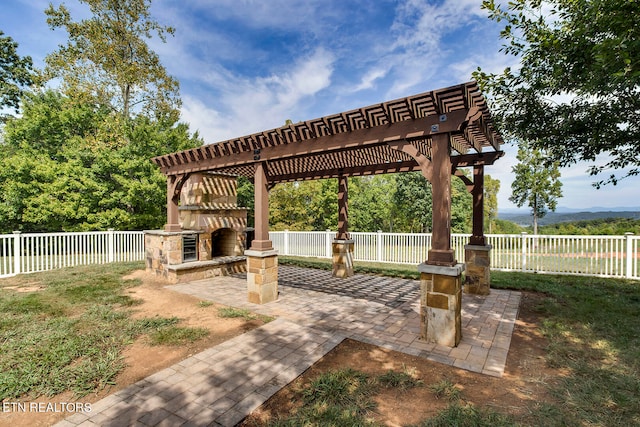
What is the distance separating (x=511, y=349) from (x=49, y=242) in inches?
504

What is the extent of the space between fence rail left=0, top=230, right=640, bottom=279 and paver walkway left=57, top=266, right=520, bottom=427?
3420mm

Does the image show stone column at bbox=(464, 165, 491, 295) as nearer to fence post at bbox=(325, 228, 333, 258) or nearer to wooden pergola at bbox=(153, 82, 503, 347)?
wooden pergola at bbox=(153, 82, 503, 347)

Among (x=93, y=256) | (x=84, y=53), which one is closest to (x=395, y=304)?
(x=93, y=256)

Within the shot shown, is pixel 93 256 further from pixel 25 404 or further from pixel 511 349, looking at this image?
pixel 511 349

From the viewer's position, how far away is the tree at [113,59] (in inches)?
496

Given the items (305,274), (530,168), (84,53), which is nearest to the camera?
(305,274)

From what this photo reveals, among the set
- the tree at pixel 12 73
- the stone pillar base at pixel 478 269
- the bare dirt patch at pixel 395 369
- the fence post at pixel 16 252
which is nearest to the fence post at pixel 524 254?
the stone pillar base at pixel 478 269

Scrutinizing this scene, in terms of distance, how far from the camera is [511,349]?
371cm

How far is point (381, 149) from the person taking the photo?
608 centimetres

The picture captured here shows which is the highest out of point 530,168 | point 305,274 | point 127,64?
point 127,64

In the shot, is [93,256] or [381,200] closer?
[93,256]

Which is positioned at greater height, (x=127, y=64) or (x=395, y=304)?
(x=127, y=64)

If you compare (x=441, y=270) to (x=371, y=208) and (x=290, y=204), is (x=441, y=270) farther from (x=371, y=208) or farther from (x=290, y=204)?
(x=371, y=208)

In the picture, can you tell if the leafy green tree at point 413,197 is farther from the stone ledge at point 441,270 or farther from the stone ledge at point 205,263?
the stone ledge at point 441,270
